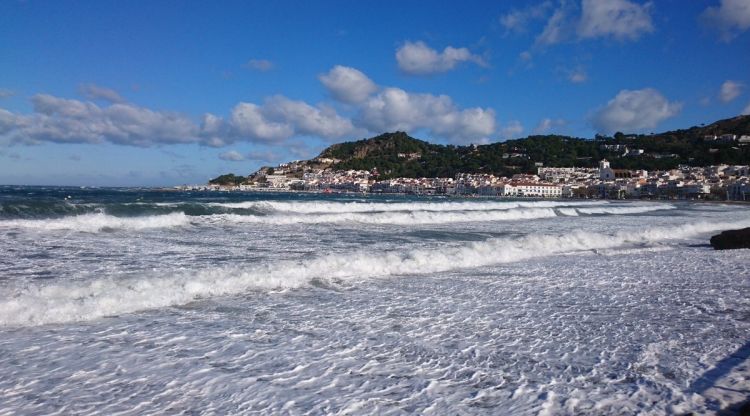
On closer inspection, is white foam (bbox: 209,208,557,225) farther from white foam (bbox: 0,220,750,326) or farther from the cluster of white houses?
the cluster of white houses

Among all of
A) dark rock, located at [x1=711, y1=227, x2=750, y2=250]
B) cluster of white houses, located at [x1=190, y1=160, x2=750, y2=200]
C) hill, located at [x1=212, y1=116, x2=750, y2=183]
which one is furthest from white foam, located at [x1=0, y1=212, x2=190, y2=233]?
hill, located at [x1=212, y1=116, x2=750, y2=183]

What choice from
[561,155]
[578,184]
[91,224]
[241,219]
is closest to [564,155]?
[561,155]

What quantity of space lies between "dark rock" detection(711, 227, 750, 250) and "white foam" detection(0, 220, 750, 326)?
502 centimetres

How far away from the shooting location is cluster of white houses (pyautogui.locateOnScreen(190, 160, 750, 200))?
321 ft

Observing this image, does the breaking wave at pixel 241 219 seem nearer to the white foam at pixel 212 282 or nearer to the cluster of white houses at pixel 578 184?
the white foam at pixel 212 282

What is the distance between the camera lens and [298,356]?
474 cm

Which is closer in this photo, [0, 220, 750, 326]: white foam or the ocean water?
the ocean water

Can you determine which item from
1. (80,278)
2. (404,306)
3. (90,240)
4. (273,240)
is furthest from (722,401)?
(90,240)

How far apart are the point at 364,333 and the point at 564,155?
187 metres

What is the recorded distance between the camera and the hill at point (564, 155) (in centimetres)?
14425

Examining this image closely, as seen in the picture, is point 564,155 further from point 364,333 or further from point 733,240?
point 364,333

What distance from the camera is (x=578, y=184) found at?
406 ft

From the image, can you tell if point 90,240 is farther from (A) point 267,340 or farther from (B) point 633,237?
(B) point 633,237

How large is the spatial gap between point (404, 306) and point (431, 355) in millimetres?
2107
